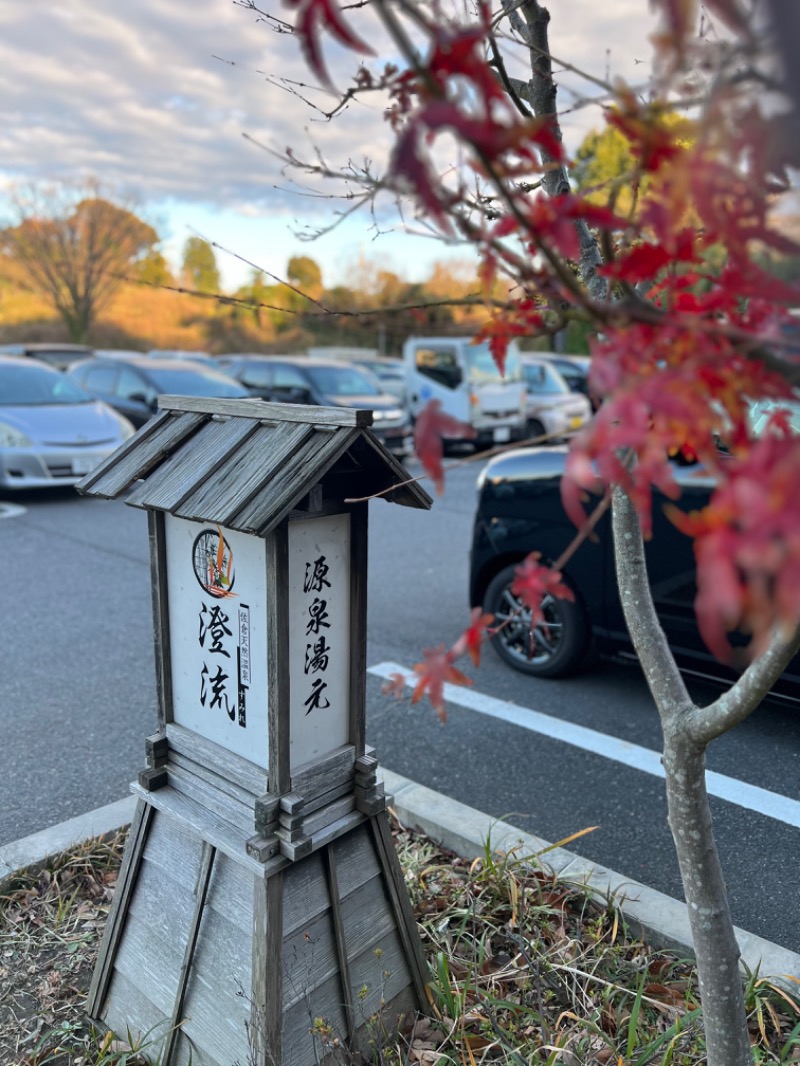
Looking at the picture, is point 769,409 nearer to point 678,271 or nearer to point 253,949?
point 678,271

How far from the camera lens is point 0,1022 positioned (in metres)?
2.11

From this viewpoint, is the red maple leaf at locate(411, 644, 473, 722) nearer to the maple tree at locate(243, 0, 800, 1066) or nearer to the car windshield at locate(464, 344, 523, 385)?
the maple tree at locate(243, 0, 800, 1066)

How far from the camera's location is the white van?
42.1 feet

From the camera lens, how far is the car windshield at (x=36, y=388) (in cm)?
898

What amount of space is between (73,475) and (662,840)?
7533 mm

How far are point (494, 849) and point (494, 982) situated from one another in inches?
20.4

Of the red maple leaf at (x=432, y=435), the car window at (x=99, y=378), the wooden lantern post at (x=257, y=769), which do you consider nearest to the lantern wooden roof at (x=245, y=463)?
the wooden lantern post at (x=257, y=769)

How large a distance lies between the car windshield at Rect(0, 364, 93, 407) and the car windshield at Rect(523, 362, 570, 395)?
8535 millimetres

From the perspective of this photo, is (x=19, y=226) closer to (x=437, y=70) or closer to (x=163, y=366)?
(x=163, y=366)

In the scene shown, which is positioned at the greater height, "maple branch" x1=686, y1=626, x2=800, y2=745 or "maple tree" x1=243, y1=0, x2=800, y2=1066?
"maple tree" x1=243, y1=0, x2=800, y2=1066

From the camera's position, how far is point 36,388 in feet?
30.3

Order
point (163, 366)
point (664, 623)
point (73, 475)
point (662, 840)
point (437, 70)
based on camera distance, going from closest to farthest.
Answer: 1. point (437, 70)
2. point (662, 840)
3. point (664, 623)
4. point (73, 475)
5. point (163, 366)

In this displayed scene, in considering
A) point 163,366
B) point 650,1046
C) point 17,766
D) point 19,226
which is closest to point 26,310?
point 19,226

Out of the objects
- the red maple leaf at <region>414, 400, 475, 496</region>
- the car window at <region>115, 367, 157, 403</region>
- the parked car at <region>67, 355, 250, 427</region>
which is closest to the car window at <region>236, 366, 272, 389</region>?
the parked car at <region>67, 355, 250, 427</region>
